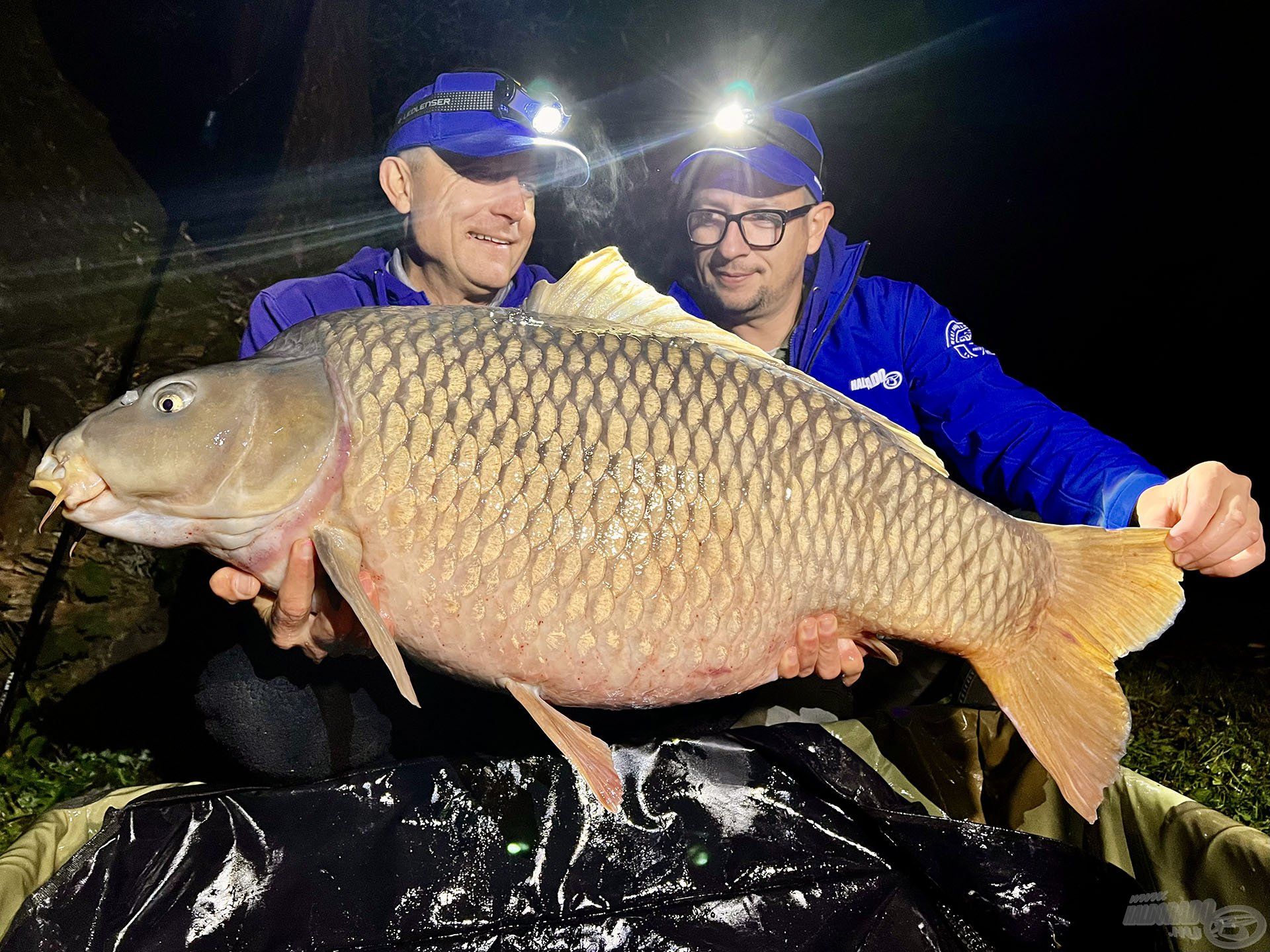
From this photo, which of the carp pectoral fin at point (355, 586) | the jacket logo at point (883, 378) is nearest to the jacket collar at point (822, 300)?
the jacket logo at point (883, 378)

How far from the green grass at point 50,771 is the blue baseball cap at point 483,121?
1.77 m

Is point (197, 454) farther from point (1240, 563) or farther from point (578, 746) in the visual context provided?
point (1240, 563)

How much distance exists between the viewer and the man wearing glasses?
1932 mm

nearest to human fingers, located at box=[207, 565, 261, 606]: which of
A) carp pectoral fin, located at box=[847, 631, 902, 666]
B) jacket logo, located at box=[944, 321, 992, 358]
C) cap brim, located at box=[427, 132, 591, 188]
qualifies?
carp pectoral fin, located at box=[847, 631, 902, 666]

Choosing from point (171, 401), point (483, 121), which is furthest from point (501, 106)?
point (171, 401)

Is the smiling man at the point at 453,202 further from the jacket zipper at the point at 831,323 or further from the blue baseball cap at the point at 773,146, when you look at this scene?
the jacket zipper at the point at 831,323

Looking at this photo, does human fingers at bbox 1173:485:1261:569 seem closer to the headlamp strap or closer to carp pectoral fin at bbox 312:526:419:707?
carp pectoral fin at bbox 312:526:419:707

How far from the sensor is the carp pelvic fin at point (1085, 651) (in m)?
1.28

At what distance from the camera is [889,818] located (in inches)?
53.2

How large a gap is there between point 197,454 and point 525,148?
112 centimetres

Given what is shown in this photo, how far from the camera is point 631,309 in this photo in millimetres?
1316

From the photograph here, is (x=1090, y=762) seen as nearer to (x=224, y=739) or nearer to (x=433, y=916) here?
(x=433, y=916)

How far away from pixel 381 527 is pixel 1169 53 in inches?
145

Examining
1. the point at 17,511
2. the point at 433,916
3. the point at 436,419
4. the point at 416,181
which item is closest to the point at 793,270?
the point at 416,181
